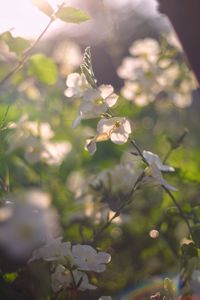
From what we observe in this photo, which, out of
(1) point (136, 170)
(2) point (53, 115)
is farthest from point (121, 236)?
(2) point (53, 115)

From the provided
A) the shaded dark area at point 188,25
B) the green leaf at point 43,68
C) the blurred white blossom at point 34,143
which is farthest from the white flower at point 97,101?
the green leaf at point 43,68

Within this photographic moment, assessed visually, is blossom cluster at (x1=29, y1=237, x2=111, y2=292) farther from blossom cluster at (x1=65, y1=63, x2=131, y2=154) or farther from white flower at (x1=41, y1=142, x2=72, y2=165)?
white flower at (x1=41, y1=142, x2=72, y2=165)

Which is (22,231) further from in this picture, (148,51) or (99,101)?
(148,51)

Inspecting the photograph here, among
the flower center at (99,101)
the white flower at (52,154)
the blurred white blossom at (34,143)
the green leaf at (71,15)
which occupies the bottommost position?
the white flower at (52,154)

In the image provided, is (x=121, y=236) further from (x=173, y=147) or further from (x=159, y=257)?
(x=173, y=147)

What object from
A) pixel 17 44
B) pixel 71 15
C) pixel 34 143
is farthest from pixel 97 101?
pixel 34 143

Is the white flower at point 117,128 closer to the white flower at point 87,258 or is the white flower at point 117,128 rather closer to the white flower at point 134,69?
the white flower at point 87,258
